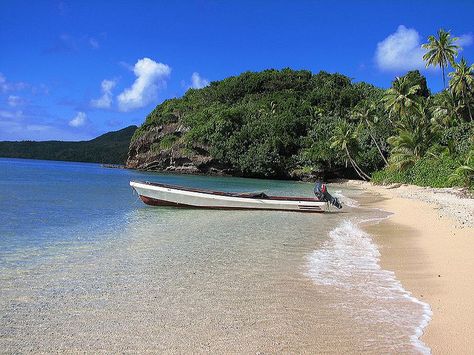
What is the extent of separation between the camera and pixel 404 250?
33.0 feet

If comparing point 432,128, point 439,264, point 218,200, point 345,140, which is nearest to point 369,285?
point 439,264

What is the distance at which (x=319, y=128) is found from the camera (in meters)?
63.0

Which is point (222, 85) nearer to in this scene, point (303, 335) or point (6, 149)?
point (303, 335)

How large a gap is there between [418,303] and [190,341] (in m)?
3.43

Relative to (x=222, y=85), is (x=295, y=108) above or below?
below

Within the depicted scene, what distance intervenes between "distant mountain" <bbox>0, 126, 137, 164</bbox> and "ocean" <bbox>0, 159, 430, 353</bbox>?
448 ft

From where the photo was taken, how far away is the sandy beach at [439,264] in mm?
4883

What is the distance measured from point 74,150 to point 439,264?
171 meters

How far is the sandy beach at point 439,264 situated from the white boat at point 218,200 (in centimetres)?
405

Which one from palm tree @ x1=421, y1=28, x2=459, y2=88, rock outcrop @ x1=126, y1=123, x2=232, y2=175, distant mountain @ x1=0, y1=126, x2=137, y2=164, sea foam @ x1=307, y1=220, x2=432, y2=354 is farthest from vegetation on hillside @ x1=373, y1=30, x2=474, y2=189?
distant mountain @ x1=0, y1=126, x2=137, y2=164

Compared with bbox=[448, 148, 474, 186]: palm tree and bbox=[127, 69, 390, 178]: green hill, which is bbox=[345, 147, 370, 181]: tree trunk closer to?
bbox=[127, 69, 390, 178]: green hill

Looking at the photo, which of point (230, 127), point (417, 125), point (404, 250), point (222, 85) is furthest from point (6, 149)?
point (404, 250)

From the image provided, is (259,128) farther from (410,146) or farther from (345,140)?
(410,146)

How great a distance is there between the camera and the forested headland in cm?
4081
